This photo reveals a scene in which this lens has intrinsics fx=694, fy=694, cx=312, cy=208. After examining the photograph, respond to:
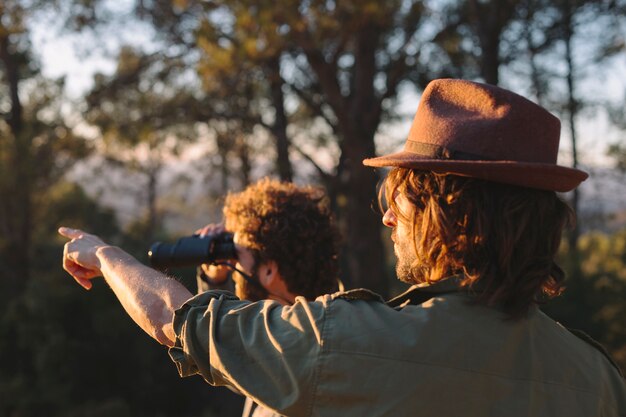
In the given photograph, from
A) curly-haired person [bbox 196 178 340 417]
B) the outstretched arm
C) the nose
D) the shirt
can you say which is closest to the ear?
curly-haired person [bbox 196 178 340 417]

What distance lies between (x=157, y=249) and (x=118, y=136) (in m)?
8.44

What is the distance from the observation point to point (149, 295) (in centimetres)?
159

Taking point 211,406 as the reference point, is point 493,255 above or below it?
above

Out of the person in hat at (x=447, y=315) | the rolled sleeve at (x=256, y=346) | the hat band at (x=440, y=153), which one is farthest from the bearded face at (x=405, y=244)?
the rolled sleeve at (x=256, y=346)

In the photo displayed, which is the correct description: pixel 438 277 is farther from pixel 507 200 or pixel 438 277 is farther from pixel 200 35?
pixel 200 35

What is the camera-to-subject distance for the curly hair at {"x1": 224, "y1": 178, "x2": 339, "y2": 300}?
2.47 metres

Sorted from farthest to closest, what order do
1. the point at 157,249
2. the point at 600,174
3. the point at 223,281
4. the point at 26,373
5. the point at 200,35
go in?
1. the point at 600,174
2. the point at 26,373
3. the point at 200,35
4. the point at 223,281
5. the point at 157,249

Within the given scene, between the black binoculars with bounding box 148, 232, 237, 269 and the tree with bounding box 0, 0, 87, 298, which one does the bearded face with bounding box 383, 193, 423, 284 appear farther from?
the tree with bounding box 0, 0, 87, 298

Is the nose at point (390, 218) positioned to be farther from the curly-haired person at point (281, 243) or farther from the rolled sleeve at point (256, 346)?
the curly-haired person at point (281, 243)

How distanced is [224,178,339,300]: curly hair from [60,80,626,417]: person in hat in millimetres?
896

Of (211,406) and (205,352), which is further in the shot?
(211,406)

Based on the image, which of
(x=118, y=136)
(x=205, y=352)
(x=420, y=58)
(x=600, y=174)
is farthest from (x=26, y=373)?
(x=600, y=174)

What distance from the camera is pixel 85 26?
10281 mm

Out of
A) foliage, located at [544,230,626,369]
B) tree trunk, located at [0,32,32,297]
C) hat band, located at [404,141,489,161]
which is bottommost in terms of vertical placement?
foliage, located at [544,230,626,369]
